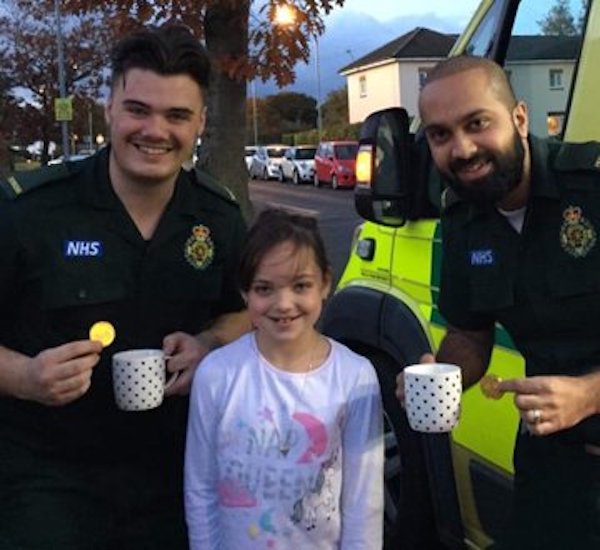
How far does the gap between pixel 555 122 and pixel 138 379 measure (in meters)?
1.61

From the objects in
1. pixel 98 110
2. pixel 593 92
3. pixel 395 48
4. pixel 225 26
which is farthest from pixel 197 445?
pixel 395 48

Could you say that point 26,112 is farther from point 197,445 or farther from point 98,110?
point 197,445

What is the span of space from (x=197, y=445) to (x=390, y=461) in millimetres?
1706

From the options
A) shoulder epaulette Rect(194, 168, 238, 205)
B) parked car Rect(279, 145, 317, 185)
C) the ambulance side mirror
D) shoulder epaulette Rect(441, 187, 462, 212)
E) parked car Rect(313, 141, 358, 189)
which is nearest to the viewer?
shoulder epaulette Rect(441, 187, 462, 212)

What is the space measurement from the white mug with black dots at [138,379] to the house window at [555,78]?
1632 mm

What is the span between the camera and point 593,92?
277 centimetres

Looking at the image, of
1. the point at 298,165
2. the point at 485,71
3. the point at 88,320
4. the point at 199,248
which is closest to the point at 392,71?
the point at 298,165

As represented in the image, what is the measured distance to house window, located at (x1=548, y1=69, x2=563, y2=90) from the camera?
3150mm

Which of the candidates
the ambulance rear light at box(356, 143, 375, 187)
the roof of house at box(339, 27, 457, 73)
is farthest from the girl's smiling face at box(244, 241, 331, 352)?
the roof of house at box(339, 27, 457, 73)

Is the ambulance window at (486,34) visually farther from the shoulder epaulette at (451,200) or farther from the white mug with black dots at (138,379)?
the white mug with black dots at (138,379)

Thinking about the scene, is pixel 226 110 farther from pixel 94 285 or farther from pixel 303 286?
pixel 303 286

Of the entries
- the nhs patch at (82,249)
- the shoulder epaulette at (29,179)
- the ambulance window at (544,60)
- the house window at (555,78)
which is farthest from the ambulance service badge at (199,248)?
the house window at (555,78)

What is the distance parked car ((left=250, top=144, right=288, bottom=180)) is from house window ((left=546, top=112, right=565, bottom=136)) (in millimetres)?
38903

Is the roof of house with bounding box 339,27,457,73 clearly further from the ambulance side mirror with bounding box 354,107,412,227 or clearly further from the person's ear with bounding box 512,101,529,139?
the person's ear with bounding box 512,101,529,139
